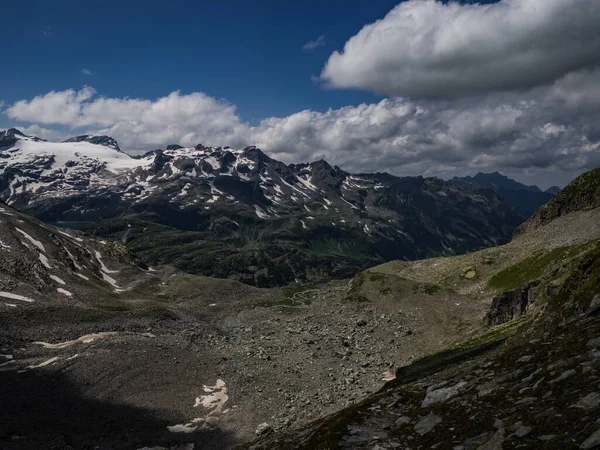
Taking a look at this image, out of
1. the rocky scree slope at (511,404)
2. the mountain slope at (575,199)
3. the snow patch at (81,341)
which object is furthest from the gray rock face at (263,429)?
the mountain slope at (575,199)

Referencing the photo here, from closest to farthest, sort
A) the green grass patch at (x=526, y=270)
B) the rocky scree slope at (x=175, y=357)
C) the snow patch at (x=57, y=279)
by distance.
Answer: the rocky scree slope at (x=175, y=357) → the green grass patch at (x=526, y=270) → the snow patch at (x=57, y=279)

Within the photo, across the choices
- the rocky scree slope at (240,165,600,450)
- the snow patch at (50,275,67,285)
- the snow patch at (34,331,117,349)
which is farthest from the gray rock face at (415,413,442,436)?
the snow patch at (50,275,67,285)

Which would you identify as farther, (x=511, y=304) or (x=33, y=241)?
(x=33, y=241)

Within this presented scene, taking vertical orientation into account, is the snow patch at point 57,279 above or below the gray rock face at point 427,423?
above

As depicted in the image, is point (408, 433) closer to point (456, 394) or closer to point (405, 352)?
point (456, 394)

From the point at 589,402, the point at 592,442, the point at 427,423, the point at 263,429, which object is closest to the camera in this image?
the point at 592,442

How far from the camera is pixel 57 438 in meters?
48.8

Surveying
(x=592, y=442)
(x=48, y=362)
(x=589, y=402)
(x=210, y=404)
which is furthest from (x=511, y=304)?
(x=48, y=362)

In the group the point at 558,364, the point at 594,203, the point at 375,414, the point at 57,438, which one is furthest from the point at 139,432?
the point at 594,203

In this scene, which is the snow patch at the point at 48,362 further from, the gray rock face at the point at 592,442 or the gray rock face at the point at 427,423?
the gray rock face at the point at 592,442

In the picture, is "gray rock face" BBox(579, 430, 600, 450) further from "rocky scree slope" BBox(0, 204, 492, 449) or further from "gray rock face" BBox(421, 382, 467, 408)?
"rocky scree slope" BBox(0, 204, 492, 449)

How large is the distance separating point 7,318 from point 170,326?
32.0 meters

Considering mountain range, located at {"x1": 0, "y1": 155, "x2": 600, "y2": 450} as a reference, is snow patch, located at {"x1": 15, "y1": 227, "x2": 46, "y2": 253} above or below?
above

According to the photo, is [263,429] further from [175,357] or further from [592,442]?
[592,442]
